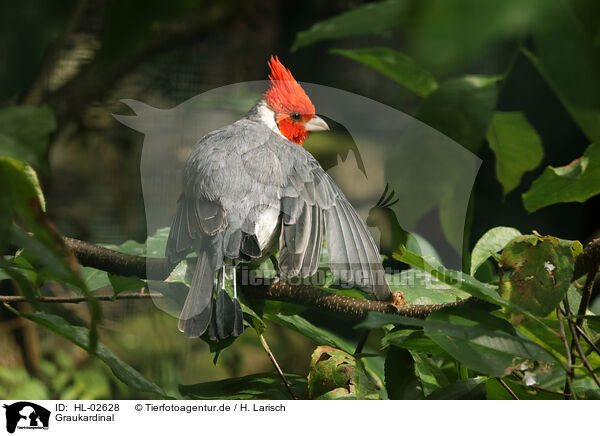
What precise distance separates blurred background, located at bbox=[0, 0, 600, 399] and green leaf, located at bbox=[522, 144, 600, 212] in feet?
0.09

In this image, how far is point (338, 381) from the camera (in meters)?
0.35

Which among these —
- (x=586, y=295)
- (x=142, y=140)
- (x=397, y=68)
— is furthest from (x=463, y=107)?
(x=142, y=140)

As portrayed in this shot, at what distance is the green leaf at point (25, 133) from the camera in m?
0.27

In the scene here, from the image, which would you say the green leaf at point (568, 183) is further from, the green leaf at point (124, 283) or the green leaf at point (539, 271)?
the green leaf at point (124, 283)

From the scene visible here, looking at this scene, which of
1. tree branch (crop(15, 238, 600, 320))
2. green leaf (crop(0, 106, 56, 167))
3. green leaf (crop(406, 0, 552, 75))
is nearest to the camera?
green leaf (crop(406, 0, 552, 75))

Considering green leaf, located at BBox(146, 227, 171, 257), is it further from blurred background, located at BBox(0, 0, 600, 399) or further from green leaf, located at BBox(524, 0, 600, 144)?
green leaf, located at BBox(524, 0, 600, 144)

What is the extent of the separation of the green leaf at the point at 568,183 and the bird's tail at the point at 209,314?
248 millimetres

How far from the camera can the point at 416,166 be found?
353mm

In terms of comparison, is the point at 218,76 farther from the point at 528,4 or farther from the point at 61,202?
the point at 528,4

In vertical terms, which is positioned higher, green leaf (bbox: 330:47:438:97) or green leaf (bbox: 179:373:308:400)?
green leaf (bbox: 330:47:438:97)

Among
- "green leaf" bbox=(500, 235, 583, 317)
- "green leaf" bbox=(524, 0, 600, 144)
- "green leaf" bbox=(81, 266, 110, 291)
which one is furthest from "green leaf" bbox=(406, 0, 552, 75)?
"green leaf" bbox=(81, 266, 110, 291)

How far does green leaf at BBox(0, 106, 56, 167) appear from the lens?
0.27 m

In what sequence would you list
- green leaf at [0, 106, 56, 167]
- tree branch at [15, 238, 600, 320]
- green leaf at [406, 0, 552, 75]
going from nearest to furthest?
green leaf at [406, 0, 552, 75] < green leaf at [0, 106, 56, 167] < tree branch at [15, 238, 600, 320]
